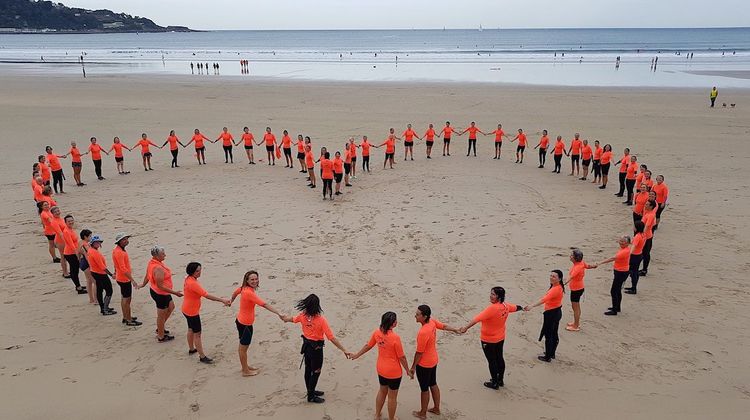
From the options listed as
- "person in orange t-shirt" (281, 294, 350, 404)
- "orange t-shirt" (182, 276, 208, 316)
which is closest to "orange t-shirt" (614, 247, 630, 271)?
"person in orange t-shirt" (281, 294, 350, 404)

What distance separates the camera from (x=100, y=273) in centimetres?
891

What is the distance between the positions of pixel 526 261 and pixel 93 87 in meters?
40.7

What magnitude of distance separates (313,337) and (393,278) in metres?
4.36

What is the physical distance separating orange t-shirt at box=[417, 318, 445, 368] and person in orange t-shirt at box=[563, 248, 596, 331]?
10.2 ft

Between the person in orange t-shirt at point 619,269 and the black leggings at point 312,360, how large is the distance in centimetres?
538

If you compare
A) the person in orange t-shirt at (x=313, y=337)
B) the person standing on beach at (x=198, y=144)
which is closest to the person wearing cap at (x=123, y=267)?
the person in orange t-shirt at (x=313, y=337)

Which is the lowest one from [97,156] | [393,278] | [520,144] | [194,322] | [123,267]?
[393,278]

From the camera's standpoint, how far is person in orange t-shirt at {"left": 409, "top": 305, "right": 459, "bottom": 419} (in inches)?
237

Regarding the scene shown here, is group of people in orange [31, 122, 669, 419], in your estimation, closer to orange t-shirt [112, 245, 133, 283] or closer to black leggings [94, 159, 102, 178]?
orange t-shirt [112, 245, 133, 283]

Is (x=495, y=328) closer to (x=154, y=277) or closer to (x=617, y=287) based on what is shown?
(x=617, y=287)

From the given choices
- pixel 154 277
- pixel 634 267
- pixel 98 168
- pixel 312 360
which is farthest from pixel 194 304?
pixel 98 168

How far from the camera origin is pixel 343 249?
12.1 m

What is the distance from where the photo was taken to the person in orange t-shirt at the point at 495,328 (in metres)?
6.71

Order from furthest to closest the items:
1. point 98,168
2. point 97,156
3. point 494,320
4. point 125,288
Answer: point 98,168 → point 97,156 → point 125,288 → point 494,320
